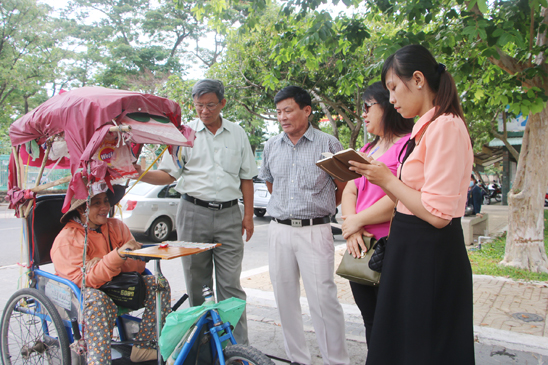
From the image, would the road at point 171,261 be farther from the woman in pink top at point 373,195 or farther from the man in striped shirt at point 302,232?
the woman in pink top at point 373,195

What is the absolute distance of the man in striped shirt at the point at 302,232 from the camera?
285 centimetres

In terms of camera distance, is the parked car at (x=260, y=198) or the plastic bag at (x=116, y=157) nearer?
the plastic bag at (x=116, y=157)

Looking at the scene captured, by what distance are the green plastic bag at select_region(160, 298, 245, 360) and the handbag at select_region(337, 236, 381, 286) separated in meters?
0.66

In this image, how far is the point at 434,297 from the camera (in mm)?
1685

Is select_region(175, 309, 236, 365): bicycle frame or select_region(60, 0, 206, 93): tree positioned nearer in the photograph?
select_region(175, 309, 236, 365): bicycle frame

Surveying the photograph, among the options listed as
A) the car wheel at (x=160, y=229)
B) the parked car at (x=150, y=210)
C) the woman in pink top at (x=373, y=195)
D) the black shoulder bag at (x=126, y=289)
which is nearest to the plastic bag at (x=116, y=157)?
the black shoulder bag at (x=126, y=289)

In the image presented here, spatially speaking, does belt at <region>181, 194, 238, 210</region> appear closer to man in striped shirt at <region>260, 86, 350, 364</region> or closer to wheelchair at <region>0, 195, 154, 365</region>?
man in striped shirt at <region>260, 86, 350, 364</region>

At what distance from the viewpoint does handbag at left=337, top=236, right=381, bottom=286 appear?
221cm

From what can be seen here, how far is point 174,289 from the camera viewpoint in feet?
18.0

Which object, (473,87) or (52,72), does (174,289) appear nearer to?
(473,87)

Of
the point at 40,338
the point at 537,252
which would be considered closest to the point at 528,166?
the point at 537,252

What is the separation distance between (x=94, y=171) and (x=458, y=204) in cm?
177

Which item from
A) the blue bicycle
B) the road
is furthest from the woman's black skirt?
the road

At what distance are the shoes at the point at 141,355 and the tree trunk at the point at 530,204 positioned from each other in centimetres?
556
